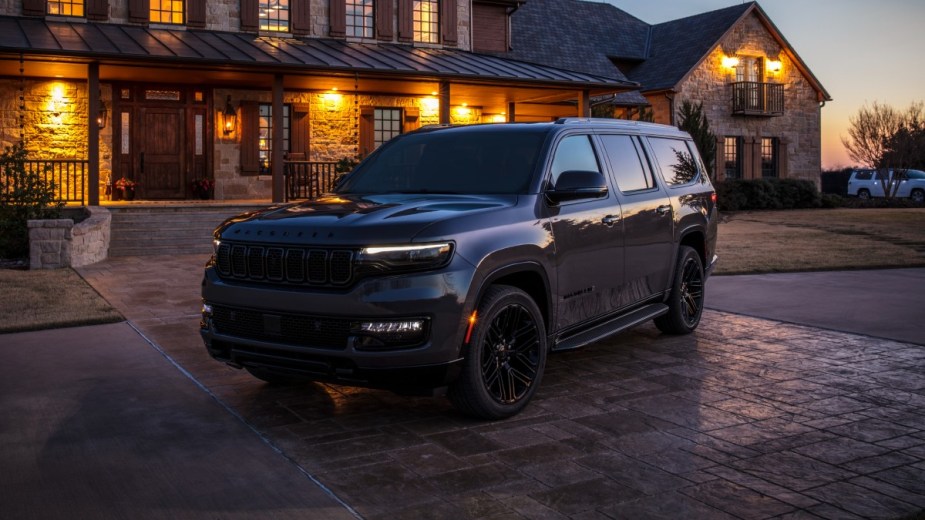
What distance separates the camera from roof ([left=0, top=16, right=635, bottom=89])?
A: 58.7 ft

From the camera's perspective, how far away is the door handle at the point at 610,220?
6.60 m

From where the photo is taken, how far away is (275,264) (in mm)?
5254

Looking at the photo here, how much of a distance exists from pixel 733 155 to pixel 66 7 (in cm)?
2651

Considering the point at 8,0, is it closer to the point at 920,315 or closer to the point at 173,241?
the point at 173,241

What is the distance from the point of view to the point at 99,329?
8.72 m

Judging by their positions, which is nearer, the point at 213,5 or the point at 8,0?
the point at 8,0

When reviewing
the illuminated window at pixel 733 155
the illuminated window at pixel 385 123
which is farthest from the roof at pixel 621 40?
the illuminated window at pixel 385 123

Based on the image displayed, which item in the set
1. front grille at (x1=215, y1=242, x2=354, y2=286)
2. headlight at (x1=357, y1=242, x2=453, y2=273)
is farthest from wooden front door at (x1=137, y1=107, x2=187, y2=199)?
headlight at (x1=357, y1=242, x2=453, y2=273)

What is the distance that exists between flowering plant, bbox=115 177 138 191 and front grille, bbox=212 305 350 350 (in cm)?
1668

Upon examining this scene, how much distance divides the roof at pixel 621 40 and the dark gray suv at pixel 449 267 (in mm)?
26730

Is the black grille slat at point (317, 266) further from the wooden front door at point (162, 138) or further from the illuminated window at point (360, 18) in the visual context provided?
the illuminated window at point (360, 18)

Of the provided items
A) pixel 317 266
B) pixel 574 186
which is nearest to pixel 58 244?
pixel 317 266

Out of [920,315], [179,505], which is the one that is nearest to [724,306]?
[920,315]

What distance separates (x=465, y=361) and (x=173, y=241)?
13219 millimetres
